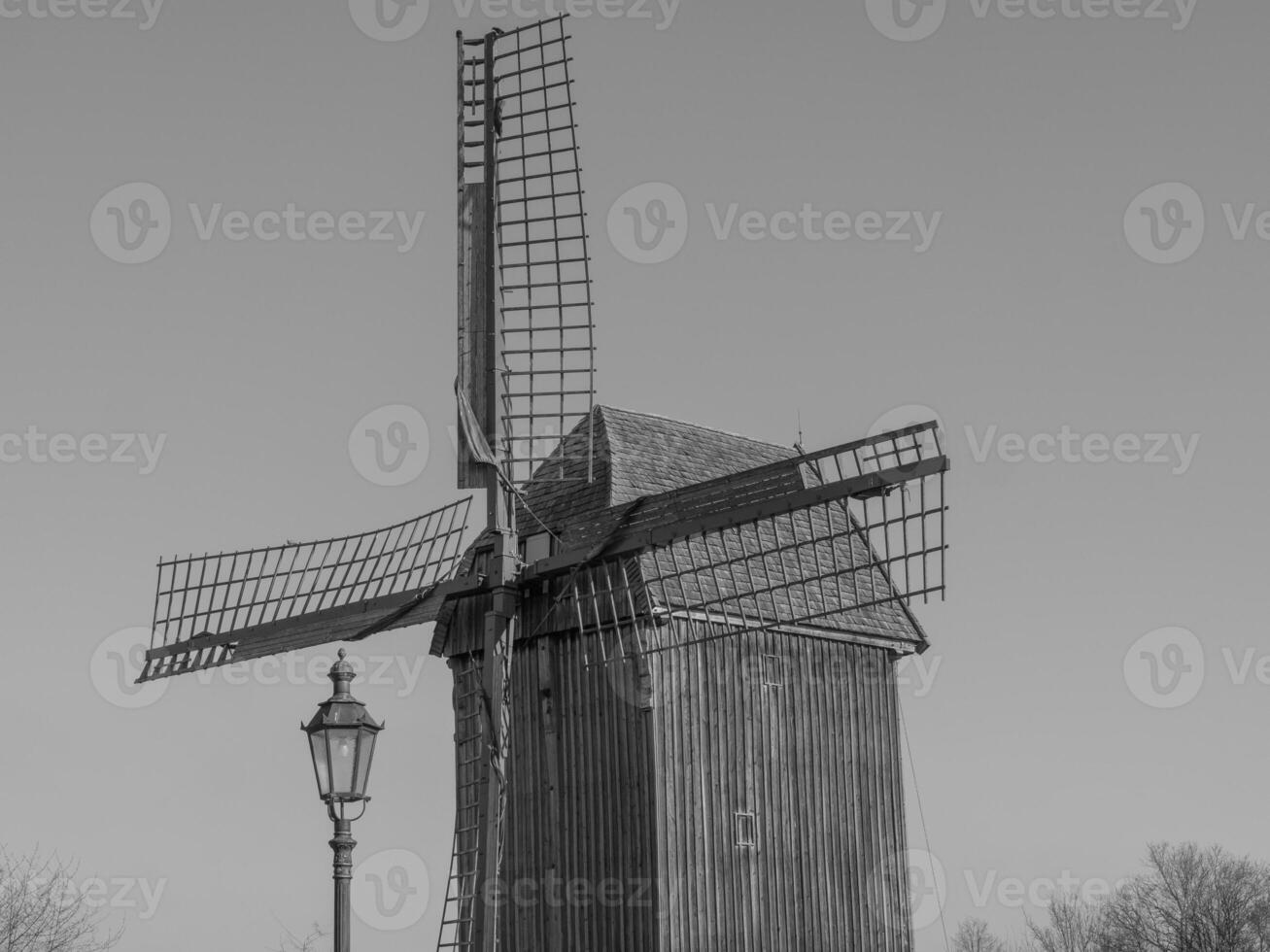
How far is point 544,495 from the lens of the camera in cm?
2003

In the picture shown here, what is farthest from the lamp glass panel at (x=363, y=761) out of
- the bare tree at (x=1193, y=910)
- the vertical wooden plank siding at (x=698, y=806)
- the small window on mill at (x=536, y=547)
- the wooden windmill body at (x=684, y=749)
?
the bare tree at (x=1193, y=910)

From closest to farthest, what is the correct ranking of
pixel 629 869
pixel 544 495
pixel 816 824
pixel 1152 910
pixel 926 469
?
pixel 926 469 → pixel 629 869 → pixel 816 824 → pixel 544 495 → pixel 1152 910

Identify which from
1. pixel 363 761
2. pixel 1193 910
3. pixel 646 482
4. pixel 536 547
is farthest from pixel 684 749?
pixel 1193 910

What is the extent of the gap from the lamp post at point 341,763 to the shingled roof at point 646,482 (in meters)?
7.19

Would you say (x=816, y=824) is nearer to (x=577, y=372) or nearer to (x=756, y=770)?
(x=756, y=770)

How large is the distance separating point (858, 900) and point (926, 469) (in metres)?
6.22

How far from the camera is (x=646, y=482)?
1970cm

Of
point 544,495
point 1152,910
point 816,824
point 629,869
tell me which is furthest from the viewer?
point 1152,910

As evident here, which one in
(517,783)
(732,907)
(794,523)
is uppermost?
(794,523)

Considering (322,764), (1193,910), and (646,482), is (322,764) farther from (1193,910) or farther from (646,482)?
(1193,910)

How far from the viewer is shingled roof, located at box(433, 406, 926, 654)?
1875 cm

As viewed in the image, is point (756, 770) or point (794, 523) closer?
point (756, 770)

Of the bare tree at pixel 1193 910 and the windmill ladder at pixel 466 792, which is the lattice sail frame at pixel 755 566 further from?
the bare tree at pixel 1193 910

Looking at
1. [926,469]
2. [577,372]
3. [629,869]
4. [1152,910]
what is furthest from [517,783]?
[1152,910]
